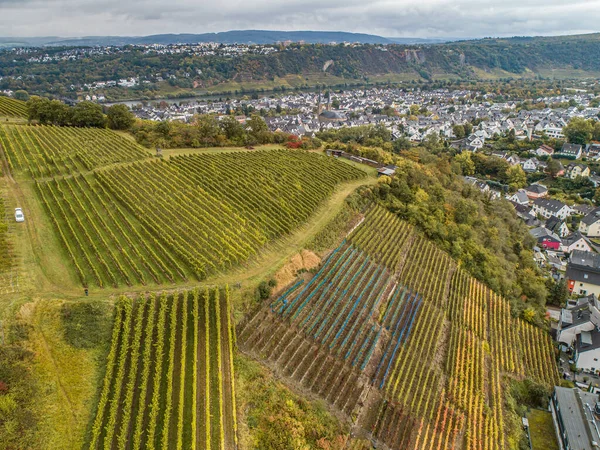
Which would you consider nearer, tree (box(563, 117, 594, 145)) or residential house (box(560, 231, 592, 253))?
residential house (box(560, 231, 592, 253))

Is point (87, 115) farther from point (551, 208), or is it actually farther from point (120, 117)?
point (551, 208)

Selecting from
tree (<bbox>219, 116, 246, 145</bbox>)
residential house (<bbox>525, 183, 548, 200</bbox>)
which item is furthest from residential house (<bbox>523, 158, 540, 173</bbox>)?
tree (<bbox>219, 116, 246, 145</bbox>)

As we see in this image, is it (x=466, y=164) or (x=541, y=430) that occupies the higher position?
(x=466, y=164)

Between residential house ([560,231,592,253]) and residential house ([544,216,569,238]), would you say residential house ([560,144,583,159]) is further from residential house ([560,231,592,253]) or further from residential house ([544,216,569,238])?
residential house ([560,231,592,253])

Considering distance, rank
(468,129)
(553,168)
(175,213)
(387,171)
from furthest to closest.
A: 1. (468,129)
2. (553,168)
3. (387,171)
4. (175,213)

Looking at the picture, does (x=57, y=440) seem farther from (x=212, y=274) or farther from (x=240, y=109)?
(x=240, y=109)

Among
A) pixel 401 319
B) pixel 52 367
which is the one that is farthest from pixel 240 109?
pixel 52 367

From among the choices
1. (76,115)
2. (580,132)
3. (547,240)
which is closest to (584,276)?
(547,240)
